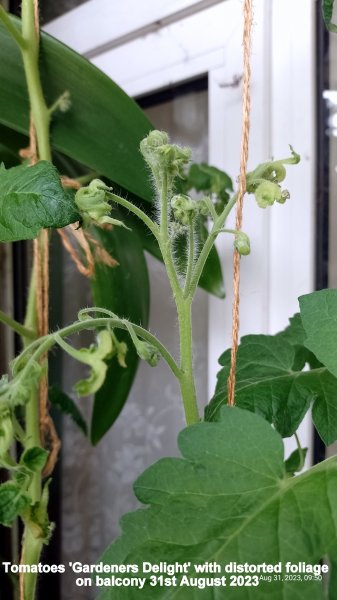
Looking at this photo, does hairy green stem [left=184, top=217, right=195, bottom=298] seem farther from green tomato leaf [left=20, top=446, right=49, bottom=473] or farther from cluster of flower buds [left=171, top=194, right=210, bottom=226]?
green tomato leaf [left=20, top=446, right=49, bottom=473]

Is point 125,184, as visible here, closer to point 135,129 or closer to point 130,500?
point 135,129

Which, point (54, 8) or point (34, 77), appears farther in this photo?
point (54, 8)

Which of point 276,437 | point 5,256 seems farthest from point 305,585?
point 5,256

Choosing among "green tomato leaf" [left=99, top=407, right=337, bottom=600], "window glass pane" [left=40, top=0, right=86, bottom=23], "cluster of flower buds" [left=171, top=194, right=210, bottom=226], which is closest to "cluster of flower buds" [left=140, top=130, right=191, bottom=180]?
"cluster of flower buds" [left=171, top=194, right=210, bottom=226]

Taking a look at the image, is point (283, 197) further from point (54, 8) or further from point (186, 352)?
point (54, 8)

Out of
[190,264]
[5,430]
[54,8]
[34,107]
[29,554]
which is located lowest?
[29,554]

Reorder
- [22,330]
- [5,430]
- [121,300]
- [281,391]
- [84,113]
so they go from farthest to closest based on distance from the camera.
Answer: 1. [121,300]
2. [84,113]
3. [22,330]
4. [281,391]
5. [5,430]

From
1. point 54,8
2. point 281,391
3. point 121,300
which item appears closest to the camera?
point 281,391

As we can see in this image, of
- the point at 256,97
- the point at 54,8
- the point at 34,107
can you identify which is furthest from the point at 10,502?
the point at 54,8
